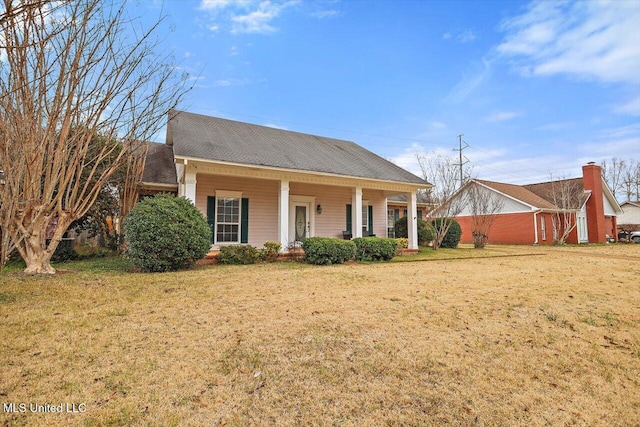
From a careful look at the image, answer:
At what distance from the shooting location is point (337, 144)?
16.8 metres

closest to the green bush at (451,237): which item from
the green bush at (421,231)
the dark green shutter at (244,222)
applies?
the green bush at (421,231)

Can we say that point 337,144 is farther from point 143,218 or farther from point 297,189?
point 143,218

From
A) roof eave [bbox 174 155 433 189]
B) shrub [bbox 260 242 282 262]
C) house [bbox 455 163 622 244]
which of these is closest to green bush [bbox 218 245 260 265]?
shrub [bbox 260 242 282 262]

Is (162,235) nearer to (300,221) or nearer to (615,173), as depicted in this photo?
(300,221)

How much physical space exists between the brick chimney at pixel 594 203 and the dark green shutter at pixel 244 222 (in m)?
27.8

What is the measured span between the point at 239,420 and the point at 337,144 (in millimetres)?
15378

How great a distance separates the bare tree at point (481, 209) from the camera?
18.1 meters

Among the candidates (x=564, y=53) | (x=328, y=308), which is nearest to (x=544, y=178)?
(x=564, y=53)

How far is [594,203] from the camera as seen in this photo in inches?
1011

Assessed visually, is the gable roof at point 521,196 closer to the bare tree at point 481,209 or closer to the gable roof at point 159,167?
the bare tree at point 481,209

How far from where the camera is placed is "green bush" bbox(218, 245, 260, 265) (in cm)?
1020

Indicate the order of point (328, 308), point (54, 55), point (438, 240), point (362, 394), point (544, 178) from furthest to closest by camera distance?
1. point (544, 178)
2. point (438, 240)
3. point (54, 55)
4. point (328, 308)
5. point (362, 394)

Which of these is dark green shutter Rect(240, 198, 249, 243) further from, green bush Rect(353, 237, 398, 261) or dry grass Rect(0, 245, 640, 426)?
dry grass Rect(0, 245, 640, 426)

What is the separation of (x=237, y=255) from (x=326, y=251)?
9.30ft
